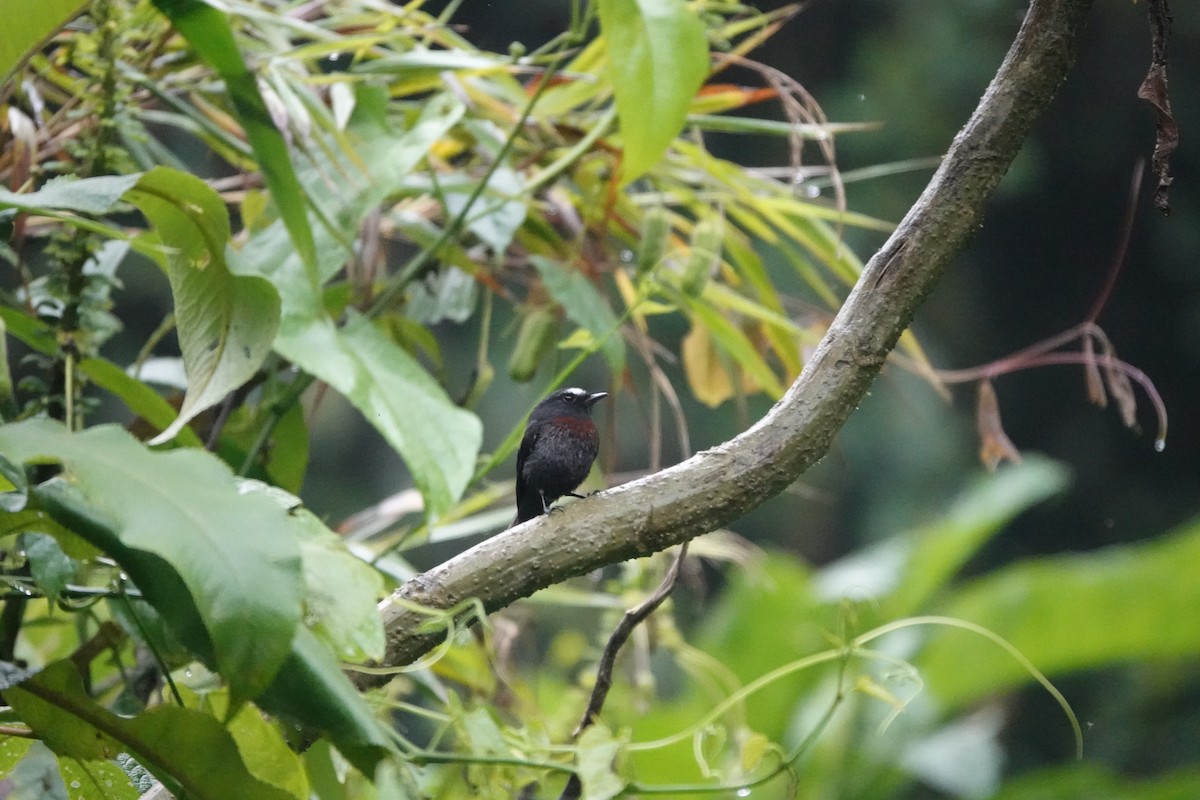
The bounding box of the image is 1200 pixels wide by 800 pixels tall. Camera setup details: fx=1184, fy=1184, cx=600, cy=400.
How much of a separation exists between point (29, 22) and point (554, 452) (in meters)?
0.83

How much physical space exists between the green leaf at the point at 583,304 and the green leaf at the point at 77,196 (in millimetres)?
881

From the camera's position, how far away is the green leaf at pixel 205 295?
1.04 meters

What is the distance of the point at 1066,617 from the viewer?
4.10 meters

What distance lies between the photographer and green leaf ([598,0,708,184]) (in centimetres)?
143

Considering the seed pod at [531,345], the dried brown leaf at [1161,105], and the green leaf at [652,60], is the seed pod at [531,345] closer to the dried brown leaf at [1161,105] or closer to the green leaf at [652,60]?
the green leaf at [652,60]

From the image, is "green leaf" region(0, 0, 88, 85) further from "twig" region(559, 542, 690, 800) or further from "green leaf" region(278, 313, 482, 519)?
"twig" region(559, 542, 690, 800)

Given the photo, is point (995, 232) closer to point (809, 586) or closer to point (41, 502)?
point (809, 586)

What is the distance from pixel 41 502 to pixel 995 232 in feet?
22.7

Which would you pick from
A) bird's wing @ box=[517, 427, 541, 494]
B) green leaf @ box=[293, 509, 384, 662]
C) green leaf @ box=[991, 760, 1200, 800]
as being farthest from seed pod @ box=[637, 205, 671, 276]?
green leaf @ box=[991, 760, 1200, 800]

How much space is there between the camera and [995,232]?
7074 mm

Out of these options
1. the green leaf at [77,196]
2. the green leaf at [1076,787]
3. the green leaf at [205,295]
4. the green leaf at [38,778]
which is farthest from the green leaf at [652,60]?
the green leaf at [1076,787]

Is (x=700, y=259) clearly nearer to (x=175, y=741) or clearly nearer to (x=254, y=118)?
(x=254, y=118)

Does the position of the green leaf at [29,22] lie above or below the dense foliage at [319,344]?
above

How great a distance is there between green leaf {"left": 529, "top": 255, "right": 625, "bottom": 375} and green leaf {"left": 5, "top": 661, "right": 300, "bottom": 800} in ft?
3.14
